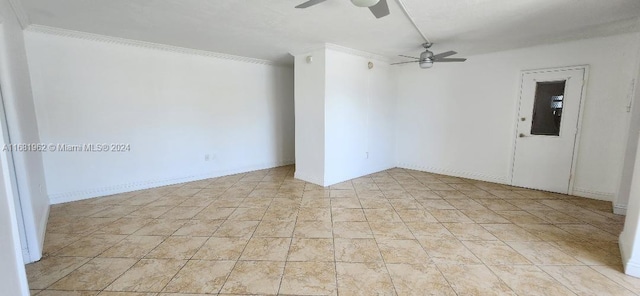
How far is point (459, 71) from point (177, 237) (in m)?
5.32

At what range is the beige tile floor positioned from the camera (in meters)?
1.96

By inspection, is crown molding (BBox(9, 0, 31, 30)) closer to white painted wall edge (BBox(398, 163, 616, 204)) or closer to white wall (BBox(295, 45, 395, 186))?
white wall (BBox(295, 45, 395, 186))

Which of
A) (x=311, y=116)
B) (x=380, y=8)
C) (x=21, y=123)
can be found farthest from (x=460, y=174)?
(x=21, y=123)

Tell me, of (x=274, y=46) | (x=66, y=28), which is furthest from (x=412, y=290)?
(x=66, y=28)

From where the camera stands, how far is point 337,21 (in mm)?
3062

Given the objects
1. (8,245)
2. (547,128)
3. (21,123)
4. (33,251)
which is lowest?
(33,251)

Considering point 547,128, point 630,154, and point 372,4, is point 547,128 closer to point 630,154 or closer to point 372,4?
point 630,154

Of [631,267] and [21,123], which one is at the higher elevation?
[21,123]

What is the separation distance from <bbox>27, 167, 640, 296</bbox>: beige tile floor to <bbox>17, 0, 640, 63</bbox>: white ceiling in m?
2.35

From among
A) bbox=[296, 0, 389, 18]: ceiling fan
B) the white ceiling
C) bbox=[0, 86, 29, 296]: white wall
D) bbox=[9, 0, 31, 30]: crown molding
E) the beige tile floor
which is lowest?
the beige tile floor

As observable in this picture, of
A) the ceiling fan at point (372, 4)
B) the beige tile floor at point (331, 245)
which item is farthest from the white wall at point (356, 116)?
the ceiling fan at point (372, 4)

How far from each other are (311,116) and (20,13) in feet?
12.0

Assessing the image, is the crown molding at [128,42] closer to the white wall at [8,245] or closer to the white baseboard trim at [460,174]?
the white wall at [8,245]

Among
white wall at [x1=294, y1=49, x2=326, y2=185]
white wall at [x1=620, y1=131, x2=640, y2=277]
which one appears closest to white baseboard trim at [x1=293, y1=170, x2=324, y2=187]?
white wall at [x1=294, y1=49, x2=326, y2=185]
